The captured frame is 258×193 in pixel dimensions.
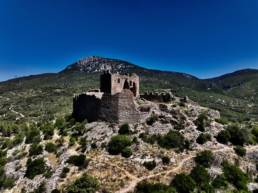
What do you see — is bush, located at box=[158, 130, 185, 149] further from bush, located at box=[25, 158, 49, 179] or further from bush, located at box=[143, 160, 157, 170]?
bush, located at box=[25, 158, 49, 179]

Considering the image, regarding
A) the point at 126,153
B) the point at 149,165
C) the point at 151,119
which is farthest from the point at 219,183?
the point at 151,119

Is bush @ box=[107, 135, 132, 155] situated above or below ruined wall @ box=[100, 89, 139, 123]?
below

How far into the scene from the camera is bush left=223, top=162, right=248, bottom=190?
55.8 m

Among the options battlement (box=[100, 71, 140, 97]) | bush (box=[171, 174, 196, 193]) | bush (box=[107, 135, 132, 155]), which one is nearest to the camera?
bush (box=[171, 174, 196, 193])

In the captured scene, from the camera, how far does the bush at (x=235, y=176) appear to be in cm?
5578

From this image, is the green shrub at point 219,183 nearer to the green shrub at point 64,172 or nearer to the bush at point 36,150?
the green shrub at point 64,172

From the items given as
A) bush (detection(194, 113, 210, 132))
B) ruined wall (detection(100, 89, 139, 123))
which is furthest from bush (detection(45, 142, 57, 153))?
bush (detection(194, 113, 210, 132))

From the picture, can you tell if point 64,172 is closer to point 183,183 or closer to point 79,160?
point 79,160

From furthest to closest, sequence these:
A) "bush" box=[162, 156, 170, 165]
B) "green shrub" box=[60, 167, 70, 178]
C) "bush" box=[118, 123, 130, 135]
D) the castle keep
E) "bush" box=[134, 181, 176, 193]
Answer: the castle keep < "bush" box=[118, 123, 130, 135] < "bush" box=[162, 156, 170, 165] < "green shrub" box=[60, 167, 70, 178] < "bush" box=[134, 181, 176, 193]

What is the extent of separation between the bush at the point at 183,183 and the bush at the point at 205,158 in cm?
497

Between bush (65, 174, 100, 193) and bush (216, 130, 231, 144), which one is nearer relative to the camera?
bush (65, 174, 100, 193)

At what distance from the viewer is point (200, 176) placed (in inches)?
2120

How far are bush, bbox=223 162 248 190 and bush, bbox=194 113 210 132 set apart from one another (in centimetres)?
880

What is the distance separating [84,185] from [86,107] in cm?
2096
